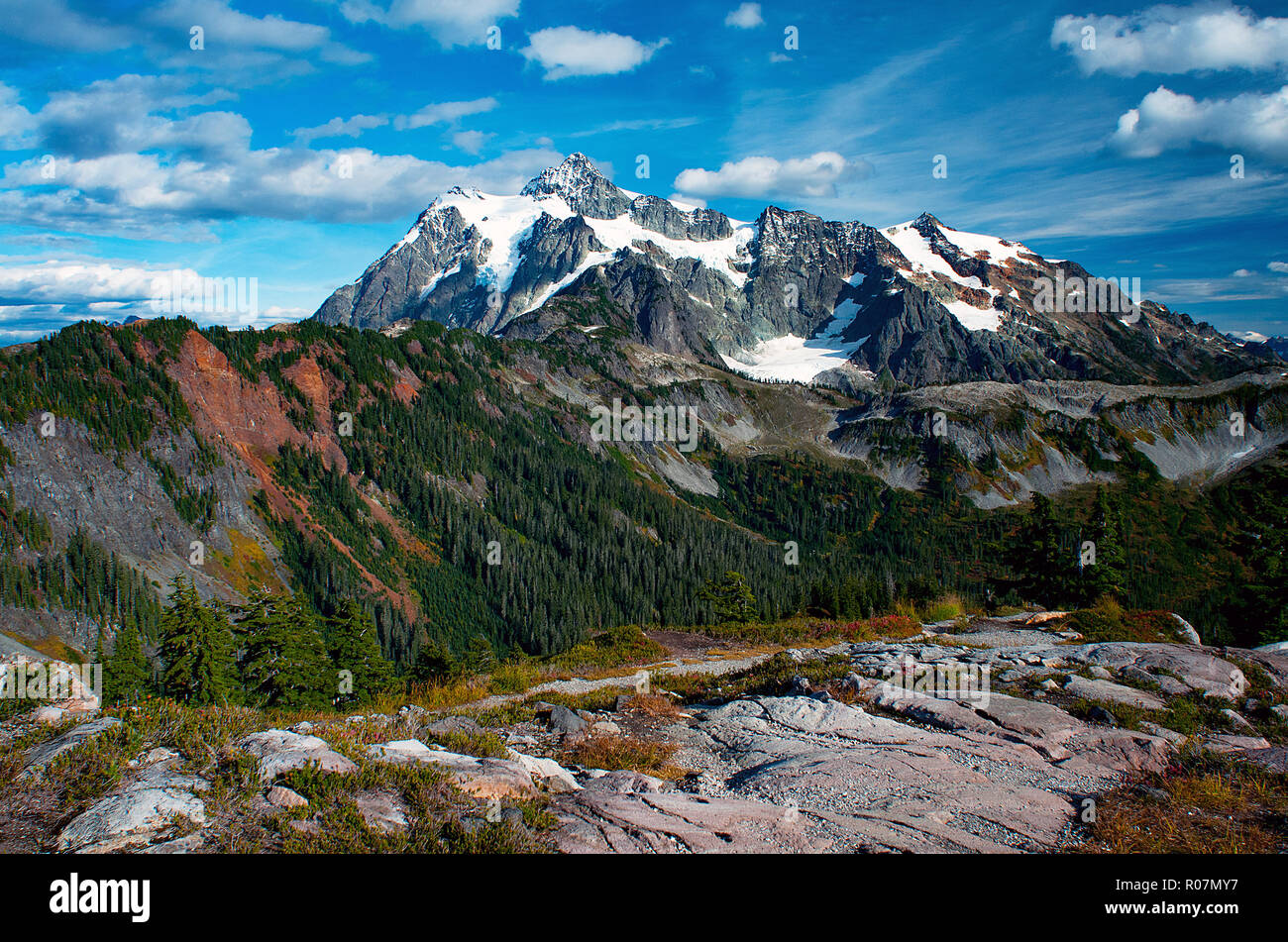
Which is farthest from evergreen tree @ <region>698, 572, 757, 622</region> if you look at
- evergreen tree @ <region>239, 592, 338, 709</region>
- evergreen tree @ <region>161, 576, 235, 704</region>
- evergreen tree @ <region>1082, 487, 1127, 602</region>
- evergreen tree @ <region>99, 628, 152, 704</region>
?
evergreen tree @ <region>99, 628, 152, 704</region>

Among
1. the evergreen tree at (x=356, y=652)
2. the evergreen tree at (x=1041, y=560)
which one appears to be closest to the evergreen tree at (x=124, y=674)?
the evergreen tree at (x=356, y=652)

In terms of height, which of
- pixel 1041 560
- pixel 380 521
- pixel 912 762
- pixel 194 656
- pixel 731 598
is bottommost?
pixel 194 656

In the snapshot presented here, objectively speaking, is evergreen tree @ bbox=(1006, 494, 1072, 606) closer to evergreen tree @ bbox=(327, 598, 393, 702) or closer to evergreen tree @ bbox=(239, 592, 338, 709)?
evergreen tree @ bbox=(327, 598, 393, 702)

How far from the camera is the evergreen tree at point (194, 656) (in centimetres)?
3541

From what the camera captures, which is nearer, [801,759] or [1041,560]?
[801,759]

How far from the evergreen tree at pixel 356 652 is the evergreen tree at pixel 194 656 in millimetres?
6017

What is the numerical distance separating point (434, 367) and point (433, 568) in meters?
A: 85.2

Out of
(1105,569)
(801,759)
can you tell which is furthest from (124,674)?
(1105,569)

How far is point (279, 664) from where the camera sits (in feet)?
123

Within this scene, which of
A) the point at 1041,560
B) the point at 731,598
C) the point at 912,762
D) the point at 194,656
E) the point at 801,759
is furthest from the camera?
the point at 1041,560

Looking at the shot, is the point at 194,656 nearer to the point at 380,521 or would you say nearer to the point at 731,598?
the point at 731,598

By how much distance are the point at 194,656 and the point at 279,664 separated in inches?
173

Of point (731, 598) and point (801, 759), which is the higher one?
point (801, 759)

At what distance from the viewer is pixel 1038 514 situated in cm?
5347
